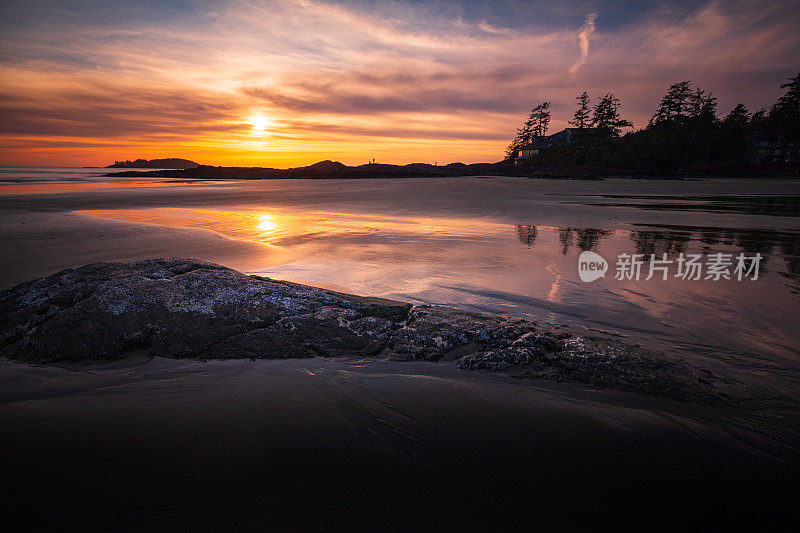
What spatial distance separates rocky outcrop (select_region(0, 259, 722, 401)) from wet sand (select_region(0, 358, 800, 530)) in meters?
0.19

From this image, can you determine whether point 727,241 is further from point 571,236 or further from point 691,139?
point 691,139

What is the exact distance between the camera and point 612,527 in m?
1.64

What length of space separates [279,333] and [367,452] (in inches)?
60.2

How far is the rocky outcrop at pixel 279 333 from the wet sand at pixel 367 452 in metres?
0.19

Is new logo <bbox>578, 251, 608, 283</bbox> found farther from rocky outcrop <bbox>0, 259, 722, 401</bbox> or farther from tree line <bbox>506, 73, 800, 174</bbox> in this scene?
tree line <bbox>506, 73, 800, 174</bbox>

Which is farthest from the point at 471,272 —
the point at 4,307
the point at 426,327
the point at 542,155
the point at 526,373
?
the point at 542,155

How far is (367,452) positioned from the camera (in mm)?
2102

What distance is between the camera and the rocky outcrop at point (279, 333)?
283 cm

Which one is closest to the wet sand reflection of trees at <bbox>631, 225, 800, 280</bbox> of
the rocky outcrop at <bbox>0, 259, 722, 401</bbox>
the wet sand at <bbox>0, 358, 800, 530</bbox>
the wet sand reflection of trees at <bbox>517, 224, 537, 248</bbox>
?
the wet sand reflection of trees at <bbox>517, 224, 537, 248</bbox>

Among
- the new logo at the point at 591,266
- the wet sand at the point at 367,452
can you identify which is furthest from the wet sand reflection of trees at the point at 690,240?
the wet sand at the point at 367,452

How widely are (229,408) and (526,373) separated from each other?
2.23 m

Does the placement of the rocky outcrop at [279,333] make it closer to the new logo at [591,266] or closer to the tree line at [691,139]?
the new logo at [591,266]

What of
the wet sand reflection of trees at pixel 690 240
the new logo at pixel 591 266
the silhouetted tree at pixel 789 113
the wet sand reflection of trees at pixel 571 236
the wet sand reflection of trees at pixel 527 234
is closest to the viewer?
the new logo at pixel 591 266

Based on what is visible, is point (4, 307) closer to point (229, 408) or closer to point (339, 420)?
point (229, 408)
